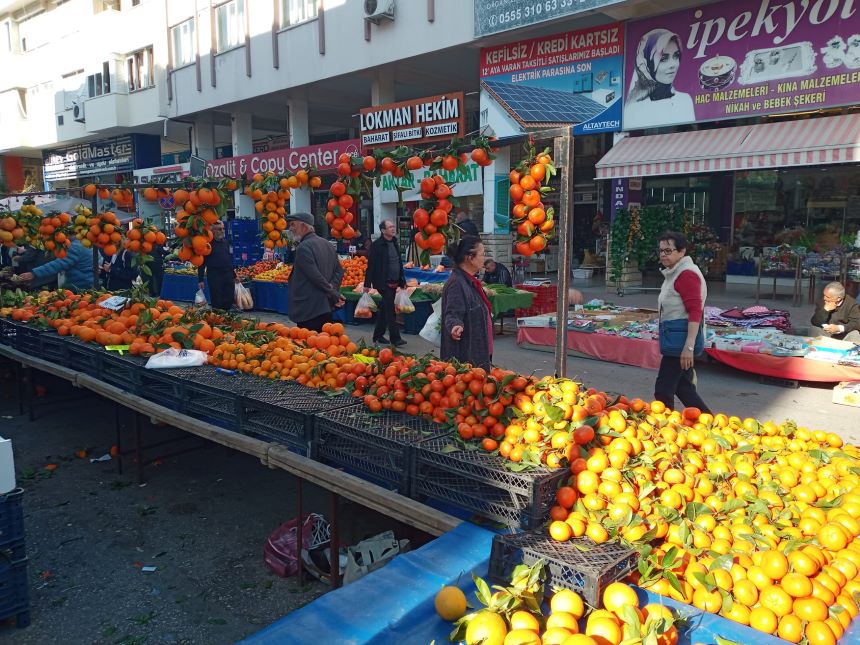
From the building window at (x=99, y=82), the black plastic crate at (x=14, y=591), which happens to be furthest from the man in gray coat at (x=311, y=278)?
the building window at (x=99, y=82)

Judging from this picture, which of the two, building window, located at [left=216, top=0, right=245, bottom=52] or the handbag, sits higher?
building window, located at [left=216, top=0, right=245, bottom=52]

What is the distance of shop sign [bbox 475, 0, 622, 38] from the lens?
1295cm

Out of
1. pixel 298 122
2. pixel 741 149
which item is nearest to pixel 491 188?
pixel 741 149

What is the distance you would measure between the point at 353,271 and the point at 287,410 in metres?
9.96

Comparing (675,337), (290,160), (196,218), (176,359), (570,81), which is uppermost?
(570,81)

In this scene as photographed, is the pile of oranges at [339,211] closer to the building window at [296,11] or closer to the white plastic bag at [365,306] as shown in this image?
the white plastic bag at [365,306]

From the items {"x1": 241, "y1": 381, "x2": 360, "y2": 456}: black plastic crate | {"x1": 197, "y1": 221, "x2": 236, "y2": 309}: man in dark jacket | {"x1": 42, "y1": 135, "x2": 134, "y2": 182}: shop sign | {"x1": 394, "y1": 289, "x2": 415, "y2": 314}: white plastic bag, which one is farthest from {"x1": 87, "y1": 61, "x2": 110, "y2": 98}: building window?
{"x1": 241, "y1": 381, "x2": 360, "y2": 456}: black plastic crate

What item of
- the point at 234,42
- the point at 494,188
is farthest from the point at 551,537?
the point at 234,42

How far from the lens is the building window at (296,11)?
19438 mm

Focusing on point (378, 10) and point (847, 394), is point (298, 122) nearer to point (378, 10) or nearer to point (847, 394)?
point (378, 10)

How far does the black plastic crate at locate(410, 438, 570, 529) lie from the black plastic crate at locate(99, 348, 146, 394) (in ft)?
9.94

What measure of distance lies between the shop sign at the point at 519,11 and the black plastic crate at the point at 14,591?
1300 centimetres

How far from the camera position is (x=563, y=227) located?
4098 millimetres

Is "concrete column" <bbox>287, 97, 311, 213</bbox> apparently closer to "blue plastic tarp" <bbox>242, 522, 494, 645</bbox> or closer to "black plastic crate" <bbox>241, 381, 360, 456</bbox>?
"black plastic crate" <bbox>241, 381, 360, 456</bbox>
